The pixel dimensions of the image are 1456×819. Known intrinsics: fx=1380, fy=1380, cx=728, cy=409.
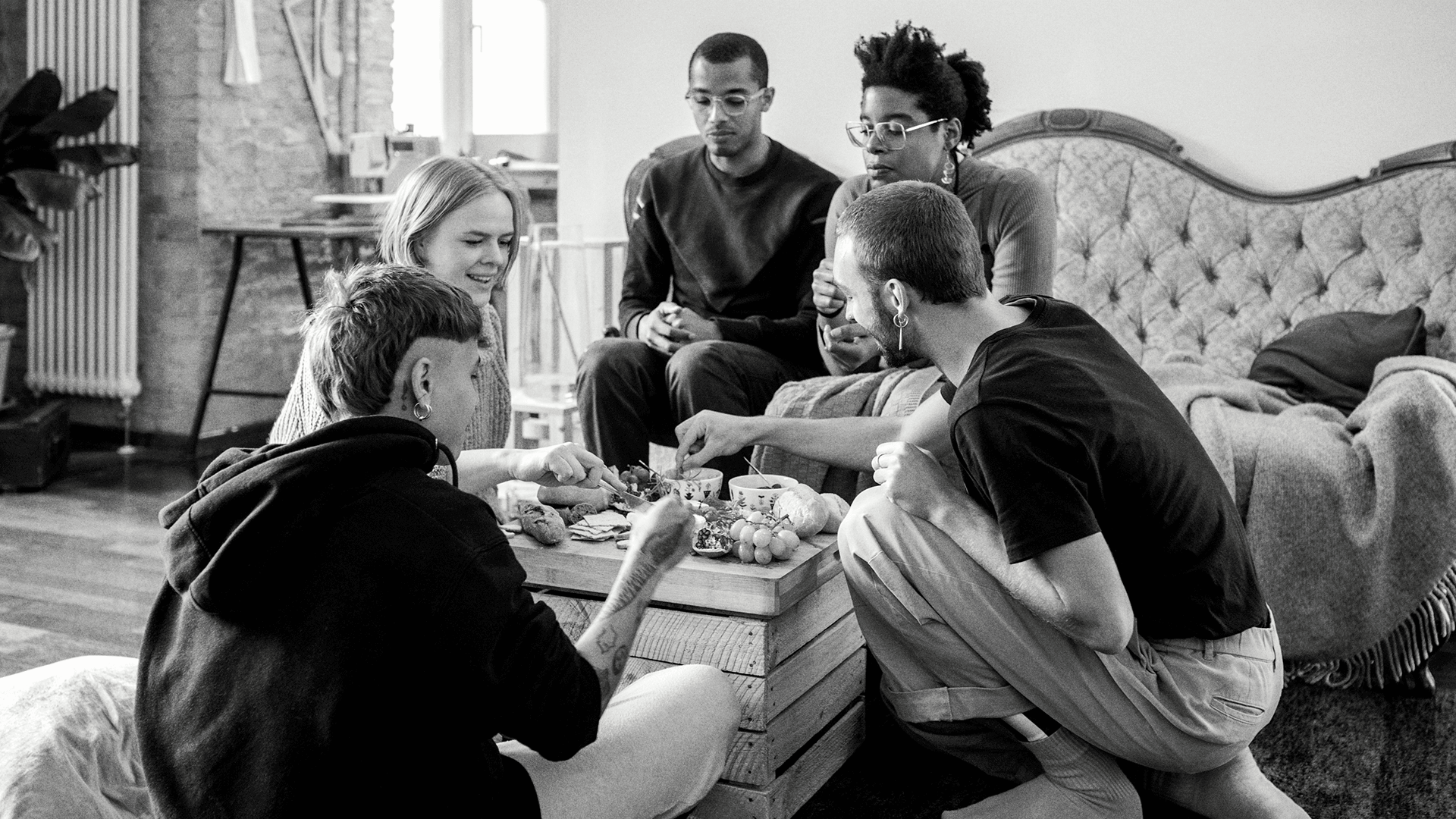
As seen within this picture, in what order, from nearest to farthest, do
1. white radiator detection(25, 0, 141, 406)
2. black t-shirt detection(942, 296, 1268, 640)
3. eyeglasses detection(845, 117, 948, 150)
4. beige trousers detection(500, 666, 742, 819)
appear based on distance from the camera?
beige trousers detection(500, 666, 742, 819), black t-shirt detection(942, 296, 1268, 640), eyeglasses detection(845, 117, 948, 150), white radiator detection(25, 0, 141, 406)

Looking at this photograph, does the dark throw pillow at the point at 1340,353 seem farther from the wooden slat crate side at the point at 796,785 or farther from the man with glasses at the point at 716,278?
the wooden slat crate side at the point at 796,785

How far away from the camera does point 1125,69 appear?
3.72 meters

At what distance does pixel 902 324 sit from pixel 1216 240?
200 cm

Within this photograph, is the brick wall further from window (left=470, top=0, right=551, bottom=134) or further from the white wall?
the white wall

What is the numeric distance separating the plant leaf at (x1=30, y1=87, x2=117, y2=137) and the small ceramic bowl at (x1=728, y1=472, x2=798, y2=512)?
131 inches

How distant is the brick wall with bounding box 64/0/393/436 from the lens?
16.2ft

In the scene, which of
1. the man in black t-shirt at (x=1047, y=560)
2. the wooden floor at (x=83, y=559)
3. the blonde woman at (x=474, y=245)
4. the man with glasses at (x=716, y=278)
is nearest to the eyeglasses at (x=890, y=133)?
Answer: the man with glasses at (x=716, y=278)

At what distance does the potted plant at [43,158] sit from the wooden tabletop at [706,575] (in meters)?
3.15

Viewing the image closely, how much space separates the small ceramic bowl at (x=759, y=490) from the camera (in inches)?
87.3

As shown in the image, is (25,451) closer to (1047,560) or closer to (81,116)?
(81,116)

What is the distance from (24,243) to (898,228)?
3686 mm

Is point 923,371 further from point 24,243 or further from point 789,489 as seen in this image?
point 24,243

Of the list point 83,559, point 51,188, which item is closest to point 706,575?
point 83,559

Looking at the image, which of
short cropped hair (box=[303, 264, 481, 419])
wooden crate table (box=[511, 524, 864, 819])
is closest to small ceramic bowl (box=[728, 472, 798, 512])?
wooden crate table (box=[511, 524, 864, 819])
